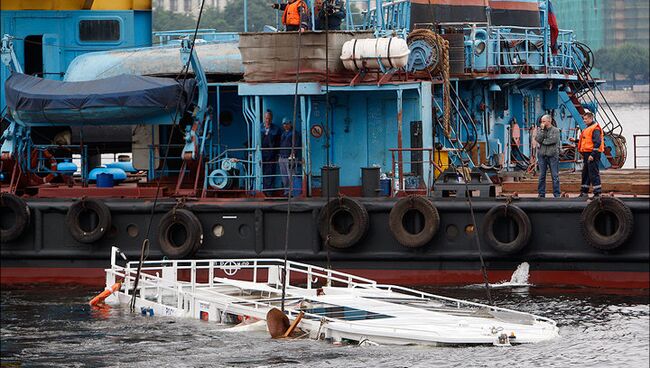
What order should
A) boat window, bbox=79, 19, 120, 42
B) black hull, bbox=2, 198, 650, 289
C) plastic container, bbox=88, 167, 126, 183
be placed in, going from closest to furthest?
black hull, bbox=2, 198, 650, 289 < plastic container, bbox=88, 167, 126, 183 < boat window, bbox=79, 19, 120, 42

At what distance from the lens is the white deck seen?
1716cm

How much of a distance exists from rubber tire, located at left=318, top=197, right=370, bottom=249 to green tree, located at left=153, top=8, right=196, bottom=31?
274 inches

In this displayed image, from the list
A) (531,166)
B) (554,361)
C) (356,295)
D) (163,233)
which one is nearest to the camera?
(554,361)

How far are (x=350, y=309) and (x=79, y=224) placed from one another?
7.16 metres

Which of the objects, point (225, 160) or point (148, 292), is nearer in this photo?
point (148, 292)

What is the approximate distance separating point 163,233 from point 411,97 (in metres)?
4.97

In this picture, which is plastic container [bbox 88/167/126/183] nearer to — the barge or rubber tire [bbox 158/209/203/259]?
the barge

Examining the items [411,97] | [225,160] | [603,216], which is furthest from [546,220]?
[225,160]

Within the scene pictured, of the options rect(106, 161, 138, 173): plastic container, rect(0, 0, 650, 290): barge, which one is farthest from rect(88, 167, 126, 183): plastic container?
rect(106, 161, 138, 173): plastic container

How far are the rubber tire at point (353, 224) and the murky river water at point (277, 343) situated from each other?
5.44 feet

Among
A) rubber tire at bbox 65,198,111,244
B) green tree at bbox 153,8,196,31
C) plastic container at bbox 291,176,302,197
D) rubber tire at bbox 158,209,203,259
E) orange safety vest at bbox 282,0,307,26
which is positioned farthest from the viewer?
green tree at bbox 153,8,196,31

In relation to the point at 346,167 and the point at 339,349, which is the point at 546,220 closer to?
the point at 346,167

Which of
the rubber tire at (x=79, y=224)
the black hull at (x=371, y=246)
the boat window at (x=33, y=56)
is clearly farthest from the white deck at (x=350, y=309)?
the boat window at (x=33, y=56)

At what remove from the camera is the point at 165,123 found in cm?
2456
